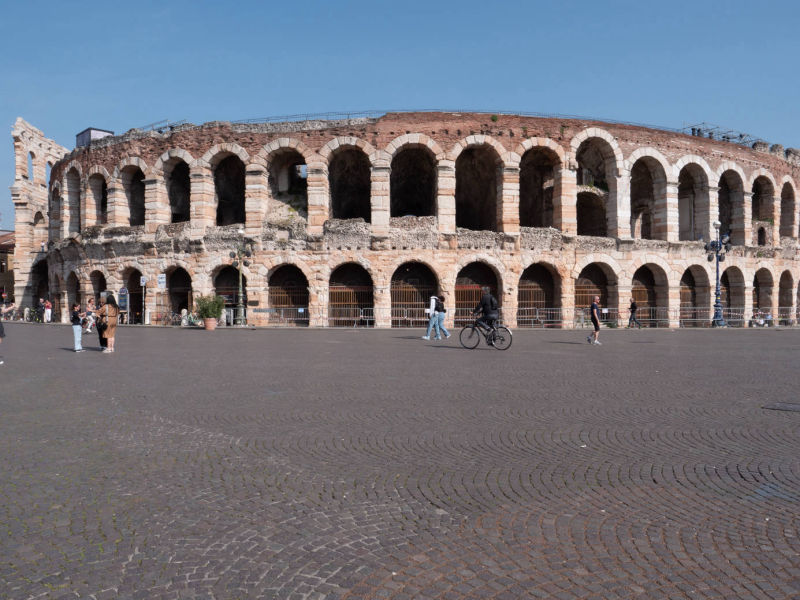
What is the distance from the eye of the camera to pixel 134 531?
3.27 m

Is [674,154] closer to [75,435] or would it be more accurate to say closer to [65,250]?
[75,435]

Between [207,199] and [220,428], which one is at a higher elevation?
[207,199]

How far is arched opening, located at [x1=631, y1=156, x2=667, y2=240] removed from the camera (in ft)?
97.2

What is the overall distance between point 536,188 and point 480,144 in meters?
6.12

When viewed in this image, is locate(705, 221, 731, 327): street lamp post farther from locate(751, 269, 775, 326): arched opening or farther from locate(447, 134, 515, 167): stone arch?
locate(447, 134, 515, 167): stone arch

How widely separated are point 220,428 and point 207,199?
25461mm

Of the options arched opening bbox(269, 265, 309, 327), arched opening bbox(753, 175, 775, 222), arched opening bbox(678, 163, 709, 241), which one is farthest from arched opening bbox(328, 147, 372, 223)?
arched opening bbox(753, 175, 775, 222)

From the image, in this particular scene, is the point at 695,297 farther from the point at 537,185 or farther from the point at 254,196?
the point at 254,196

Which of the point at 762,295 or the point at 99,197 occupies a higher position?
the point at 99,197

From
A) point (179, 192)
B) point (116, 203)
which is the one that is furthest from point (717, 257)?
point (116, 203)

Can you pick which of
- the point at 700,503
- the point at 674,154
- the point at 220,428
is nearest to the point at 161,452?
the point at 220,428

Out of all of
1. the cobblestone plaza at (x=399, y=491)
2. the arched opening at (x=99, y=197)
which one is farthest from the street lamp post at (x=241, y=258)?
the cobblestone plaza at (x=399, y=491)

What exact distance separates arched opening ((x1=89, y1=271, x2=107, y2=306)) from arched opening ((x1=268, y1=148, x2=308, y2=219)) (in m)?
12.5

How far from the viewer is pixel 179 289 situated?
3008cm
